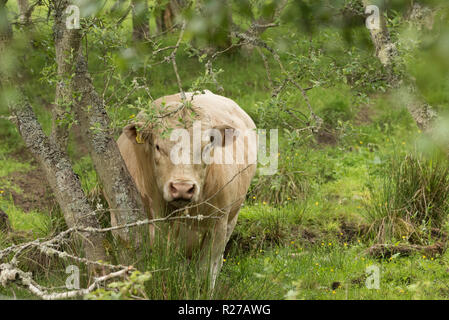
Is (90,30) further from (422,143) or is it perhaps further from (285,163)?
(285,163)

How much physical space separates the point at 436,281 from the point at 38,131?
3853 mm

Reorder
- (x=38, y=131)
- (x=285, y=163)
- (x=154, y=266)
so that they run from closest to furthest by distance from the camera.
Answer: (x=154, y=266)
(x=38, y=131)
(x=285, y=163)

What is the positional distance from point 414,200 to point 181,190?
143 inches

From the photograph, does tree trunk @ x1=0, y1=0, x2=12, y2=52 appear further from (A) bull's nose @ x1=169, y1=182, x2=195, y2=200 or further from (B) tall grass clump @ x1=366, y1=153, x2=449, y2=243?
(B) tall grass clump @ x1=366, y1=153, x2=449, y2=243

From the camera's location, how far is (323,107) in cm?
1126

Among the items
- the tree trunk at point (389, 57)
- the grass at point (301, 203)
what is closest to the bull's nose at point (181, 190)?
the grass at point (301, 203)

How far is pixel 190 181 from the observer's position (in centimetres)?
471

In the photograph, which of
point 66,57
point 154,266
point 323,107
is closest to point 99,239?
point 154,266

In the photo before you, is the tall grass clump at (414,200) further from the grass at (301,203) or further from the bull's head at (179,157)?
the bull's head at (179,157)

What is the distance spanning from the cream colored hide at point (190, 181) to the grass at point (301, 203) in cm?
31

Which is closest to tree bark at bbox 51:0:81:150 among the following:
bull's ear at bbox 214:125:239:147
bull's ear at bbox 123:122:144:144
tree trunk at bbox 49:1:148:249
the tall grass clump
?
tree trunk at bbox 49:1:148:249

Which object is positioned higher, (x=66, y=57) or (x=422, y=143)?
(x=66, y=57)

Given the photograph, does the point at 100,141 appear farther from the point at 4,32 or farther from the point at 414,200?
the point at 414,200

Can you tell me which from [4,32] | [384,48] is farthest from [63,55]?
[384,48]
